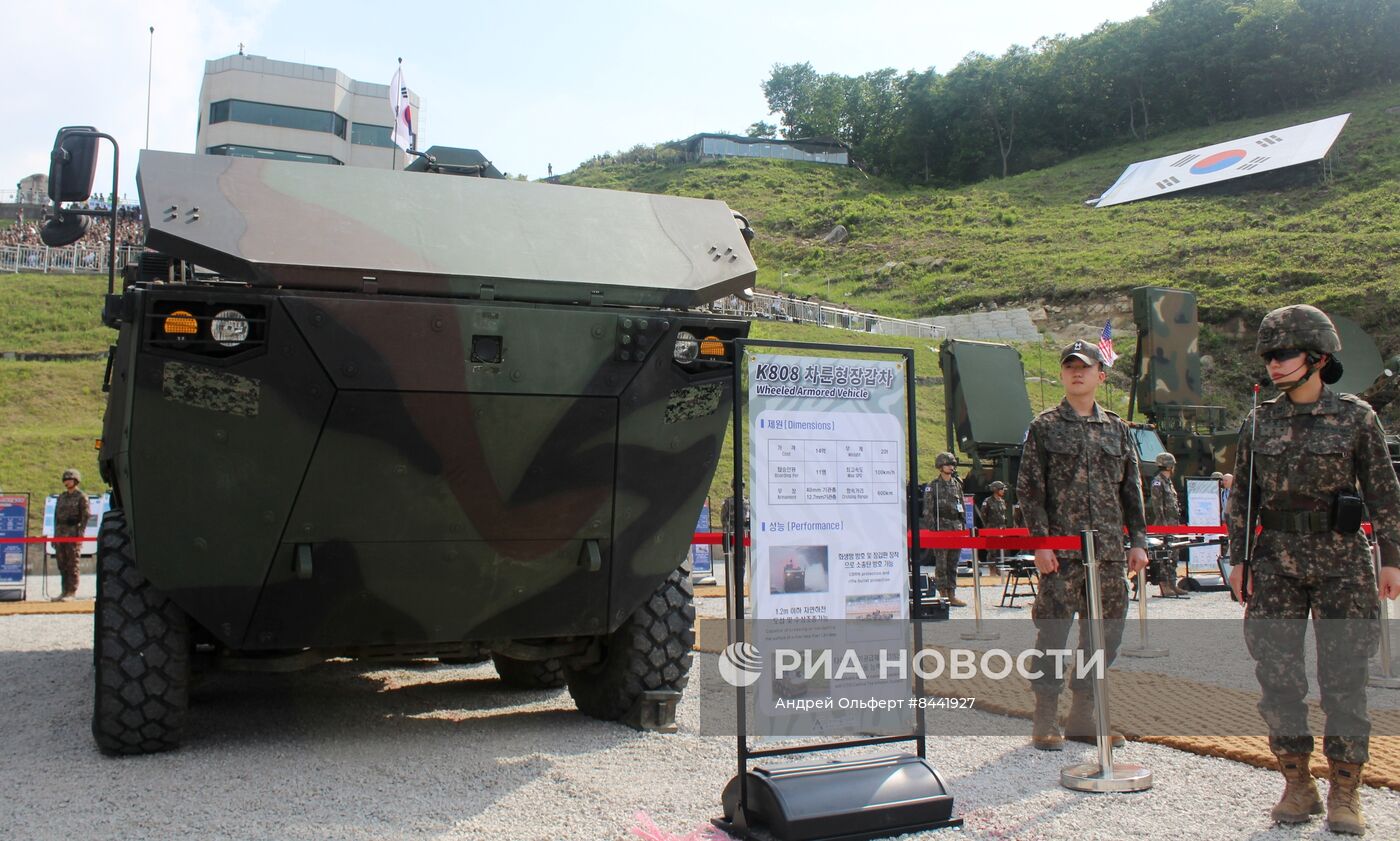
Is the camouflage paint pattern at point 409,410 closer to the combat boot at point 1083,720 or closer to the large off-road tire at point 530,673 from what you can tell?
the large off-road tire at point 530,673

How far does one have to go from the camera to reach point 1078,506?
5512 mm

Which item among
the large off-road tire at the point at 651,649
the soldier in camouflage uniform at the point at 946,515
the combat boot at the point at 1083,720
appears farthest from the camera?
the soldier in camouflage uniform at the point at 946,515

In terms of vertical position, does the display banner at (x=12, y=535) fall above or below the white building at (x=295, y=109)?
below

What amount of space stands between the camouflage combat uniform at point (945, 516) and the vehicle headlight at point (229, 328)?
29.9 feet

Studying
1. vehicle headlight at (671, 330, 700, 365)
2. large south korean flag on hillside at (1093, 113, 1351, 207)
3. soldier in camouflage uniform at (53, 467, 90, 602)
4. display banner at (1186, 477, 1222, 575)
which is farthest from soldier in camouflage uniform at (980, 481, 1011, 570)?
large south korean flag on hillside at (1093, 113, 1351, 207)

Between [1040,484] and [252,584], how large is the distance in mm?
3399

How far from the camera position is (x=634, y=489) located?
5.37 meters

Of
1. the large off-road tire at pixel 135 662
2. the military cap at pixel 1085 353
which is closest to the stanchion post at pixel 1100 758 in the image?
the military cap at pixel 1085 353

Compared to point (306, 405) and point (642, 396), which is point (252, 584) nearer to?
point (306, 405)

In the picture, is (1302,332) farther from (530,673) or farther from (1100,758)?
(530,673)

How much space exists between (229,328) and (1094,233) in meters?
57.0

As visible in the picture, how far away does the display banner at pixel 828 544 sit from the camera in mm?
4070

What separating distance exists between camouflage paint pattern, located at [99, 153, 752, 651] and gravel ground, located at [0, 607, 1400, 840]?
57cm

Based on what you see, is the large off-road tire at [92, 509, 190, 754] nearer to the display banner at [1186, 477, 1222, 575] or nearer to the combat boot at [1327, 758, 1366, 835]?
the combat boot at [1327, 758, 1366, 835]
